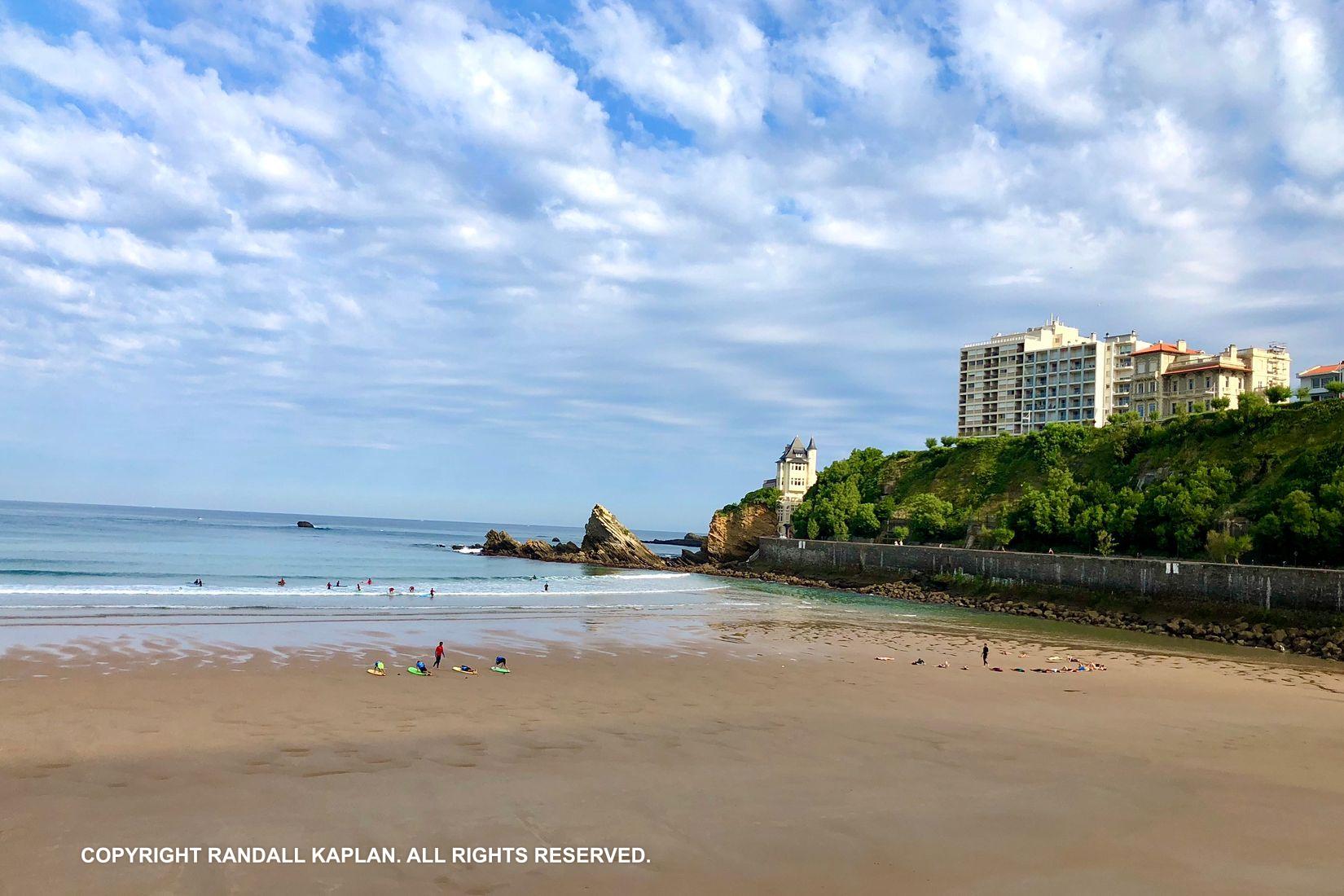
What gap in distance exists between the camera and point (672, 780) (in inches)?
499

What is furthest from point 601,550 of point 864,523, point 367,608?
point 367,608

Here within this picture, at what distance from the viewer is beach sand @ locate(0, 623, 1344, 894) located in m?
9.39

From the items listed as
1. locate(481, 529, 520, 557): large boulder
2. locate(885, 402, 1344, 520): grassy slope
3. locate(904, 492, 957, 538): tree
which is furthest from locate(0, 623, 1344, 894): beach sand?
locate(481, 529, 520, 557): large boulder

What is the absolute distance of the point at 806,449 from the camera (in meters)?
133

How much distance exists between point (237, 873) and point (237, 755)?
4.98 metres

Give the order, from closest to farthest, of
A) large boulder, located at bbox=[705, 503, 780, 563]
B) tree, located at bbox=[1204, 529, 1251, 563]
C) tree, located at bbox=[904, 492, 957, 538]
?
tree, located at bbox=[1204, 529, 1251, 563], tree, located at bbox=[904, 492, 957, 538], large boulder, located at bbox=[705, 503, 780, 563]

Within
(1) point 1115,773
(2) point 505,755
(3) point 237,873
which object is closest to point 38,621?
(2) point 505,755

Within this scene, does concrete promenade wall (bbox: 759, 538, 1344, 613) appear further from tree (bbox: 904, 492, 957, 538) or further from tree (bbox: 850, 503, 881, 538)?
tree (bbox: 850, 503, 881, 538)

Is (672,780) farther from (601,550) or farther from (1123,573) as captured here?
(601,550)

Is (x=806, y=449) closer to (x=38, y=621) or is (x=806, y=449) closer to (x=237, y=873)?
(x=38, y=621)

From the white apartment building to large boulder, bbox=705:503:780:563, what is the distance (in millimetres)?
36284

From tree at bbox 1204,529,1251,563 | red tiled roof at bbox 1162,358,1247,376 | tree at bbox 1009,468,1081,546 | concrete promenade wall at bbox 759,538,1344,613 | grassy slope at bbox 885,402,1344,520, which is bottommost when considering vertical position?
concrete promenade wall at bbox 759,538,1344,613

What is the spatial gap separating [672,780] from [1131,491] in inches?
2034

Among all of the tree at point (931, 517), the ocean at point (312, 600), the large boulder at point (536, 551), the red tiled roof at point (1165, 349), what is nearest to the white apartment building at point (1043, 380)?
the red tiled roof at point (1165, 349)
